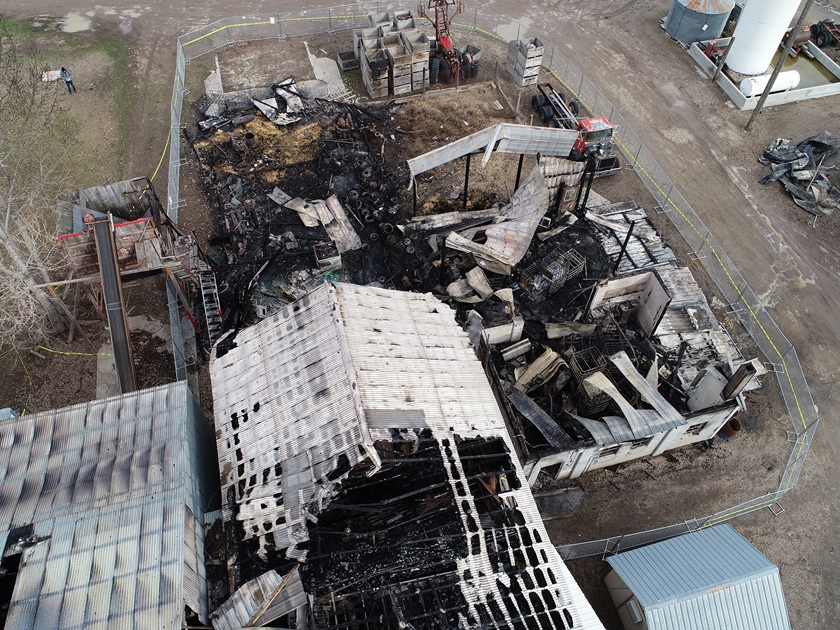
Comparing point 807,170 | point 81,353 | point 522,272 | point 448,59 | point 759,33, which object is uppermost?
point 759,33

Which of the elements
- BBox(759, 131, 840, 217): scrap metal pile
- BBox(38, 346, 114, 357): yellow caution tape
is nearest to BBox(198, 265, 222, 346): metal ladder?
BBox(38, 346, 114, 357): yellow caution tape

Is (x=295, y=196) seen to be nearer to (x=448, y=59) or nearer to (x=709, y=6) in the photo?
(x=448, y=59)

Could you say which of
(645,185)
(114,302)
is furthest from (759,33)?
(114,302)

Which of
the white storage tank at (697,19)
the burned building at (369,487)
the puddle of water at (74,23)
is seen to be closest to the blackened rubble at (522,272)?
the burned building at (369,487)

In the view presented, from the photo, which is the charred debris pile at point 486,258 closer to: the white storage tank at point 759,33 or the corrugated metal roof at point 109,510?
the corrugated metal roof at point 109,510

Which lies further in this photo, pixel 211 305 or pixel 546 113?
pixel 546 113

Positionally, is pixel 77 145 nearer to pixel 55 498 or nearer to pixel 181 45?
pixel 181 45

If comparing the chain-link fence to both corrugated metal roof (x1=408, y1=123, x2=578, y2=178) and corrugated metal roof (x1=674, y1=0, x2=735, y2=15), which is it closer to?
corrugated metal roof (x1=408, y1=123, x2=578, y2=178)
